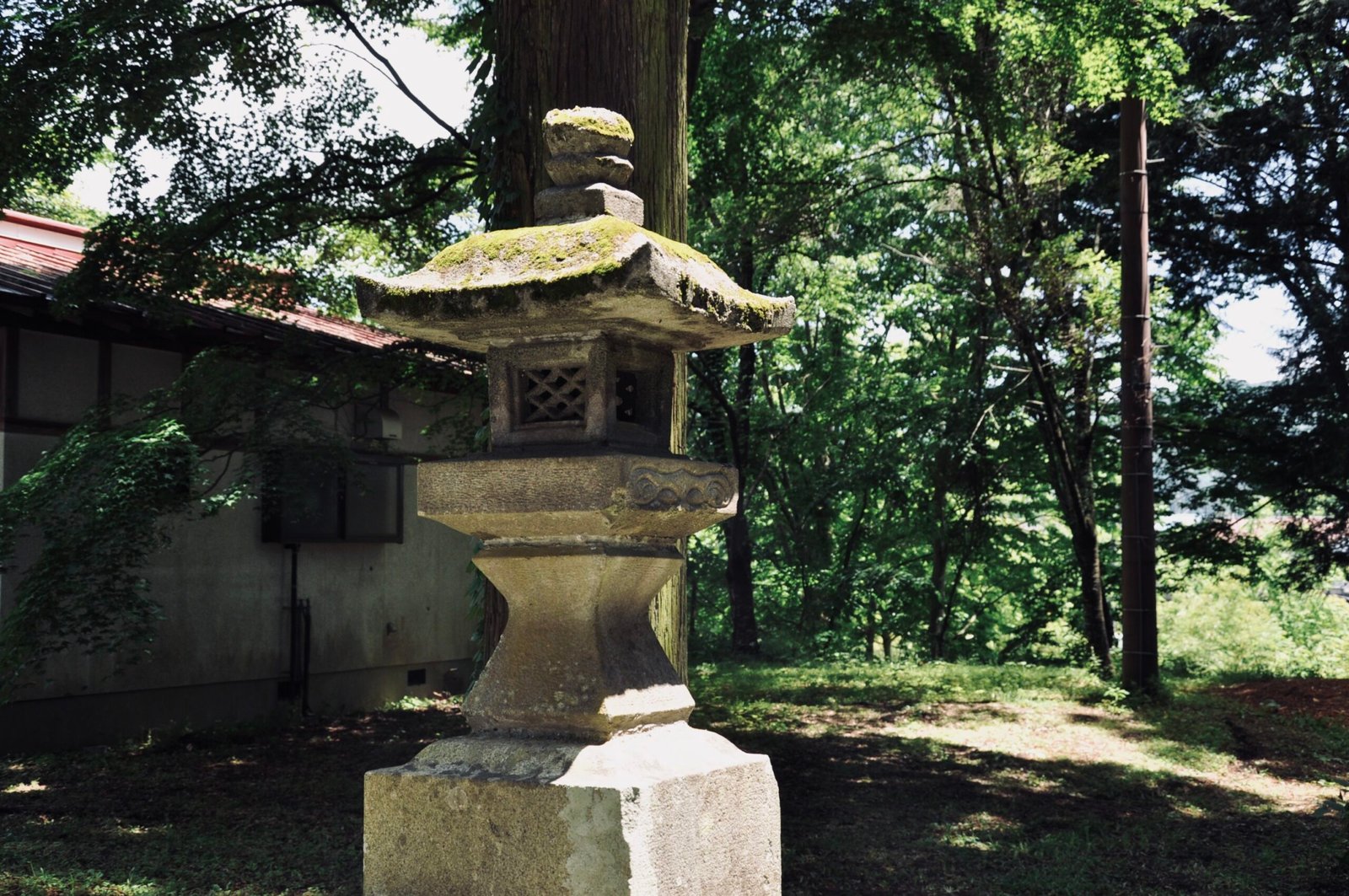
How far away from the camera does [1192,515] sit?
18094 mm

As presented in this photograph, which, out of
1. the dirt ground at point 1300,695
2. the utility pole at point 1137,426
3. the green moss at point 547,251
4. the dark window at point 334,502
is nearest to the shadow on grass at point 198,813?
the dark window at point 334,502

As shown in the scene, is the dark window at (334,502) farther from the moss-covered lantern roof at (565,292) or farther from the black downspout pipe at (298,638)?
the moss-covered lantern roof at (565,292)

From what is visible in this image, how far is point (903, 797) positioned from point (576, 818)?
5.93 m

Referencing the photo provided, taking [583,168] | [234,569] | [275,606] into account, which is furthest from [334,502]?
[583,168]

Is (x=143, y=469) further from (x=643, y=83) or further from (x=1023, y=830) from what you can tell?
(x=1023, y=830)

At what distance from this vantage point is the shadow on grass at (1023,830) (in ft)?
22.4

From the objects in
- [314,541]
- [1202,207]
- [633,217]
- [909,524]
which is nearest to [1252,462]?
[1202,207]

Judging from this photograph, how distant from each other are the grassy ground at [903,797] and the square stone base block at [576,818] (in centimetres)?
294

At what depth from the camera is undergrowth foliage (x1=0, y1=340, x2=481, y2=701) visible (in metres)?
8.13

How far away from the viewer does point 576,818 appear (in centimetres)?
355

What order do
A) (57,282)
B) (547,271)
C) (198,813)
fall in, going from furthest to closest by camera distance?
(57,282) < (198,813) < (547,271)

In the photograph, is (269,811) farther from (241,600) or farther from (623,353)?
(623,353)

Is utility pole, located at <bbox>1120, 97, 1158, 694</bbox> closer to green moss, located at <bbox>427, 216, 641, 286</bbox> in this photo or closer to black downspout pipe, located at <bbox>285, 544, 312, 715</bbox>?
black downspout pipe, located at <bbox>285, 544, 312, 715</bbox>

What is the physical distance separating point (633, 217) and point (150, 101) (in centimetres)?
714
